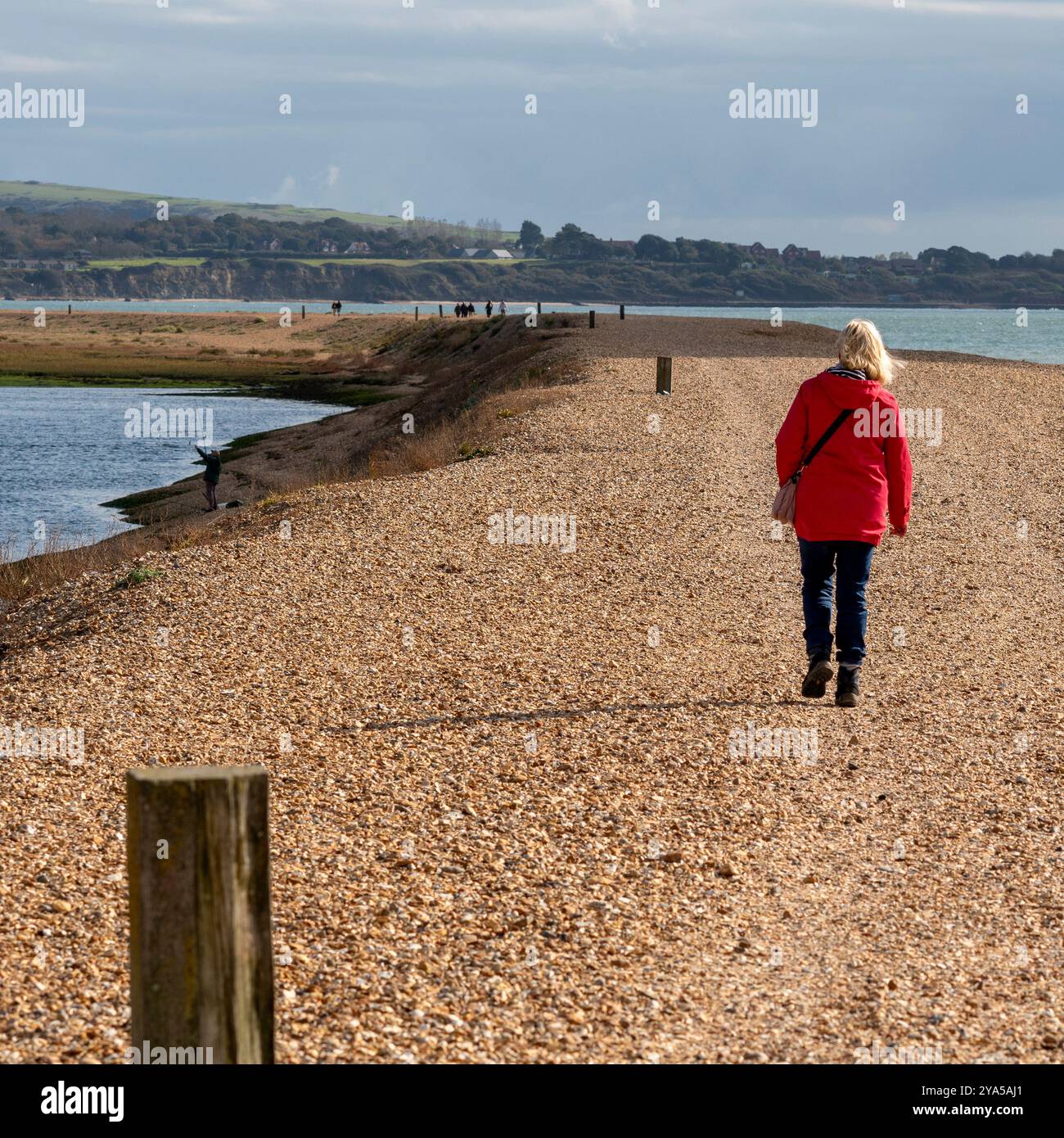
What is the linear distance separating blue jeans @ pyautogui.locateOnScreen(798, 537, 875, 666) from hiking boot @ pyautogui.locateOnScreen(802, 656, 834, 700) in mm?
43

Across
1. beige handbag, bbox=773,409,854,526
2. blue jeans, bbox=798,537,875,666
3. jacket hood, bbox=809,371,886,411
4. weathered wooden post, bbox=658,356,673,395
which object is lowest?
blue jeans, bbox=798,537,875,666

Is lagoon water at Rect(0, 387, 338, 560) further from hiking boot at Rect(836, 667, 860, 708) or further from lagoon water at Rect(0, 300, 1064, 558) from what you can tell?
hiking boot at Rect(836, 667, 860, 708)

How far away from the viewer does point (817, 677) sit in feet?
29.1

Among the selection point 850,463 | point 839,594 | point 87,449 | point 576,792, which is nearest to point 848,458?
point 850,463

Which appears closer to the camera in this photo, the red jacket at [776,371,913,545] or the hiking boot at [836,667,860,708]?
the red jacket at [776,371,913,545]

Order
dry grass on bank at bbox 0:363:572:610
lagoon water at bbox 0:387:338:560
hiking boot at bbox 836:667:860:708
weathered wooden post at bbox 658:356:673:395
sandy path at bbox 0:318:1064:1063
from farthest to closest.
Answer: lagoon water at bbox 0:387:338:560
weathered wooden post at bbox 658:356:673:395
dry grass on bank at bbox 0:363:572:610
hiking boot at bbox 836:667:860:708
sandy path at bbox 0:318:1064:1063

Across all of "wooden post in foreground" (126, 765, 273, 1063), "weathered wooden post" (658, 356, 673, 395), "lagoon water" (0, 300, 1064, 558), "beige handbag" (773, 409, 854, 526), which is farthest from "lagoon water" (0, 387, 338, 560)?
"wooden post in foreground" (126, 765, 273, 1063)

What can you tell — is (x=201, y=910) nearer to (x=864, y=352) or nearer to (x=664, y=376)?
(x=864, y=352)

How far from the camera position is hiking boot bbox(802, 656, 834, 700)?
8.85m
